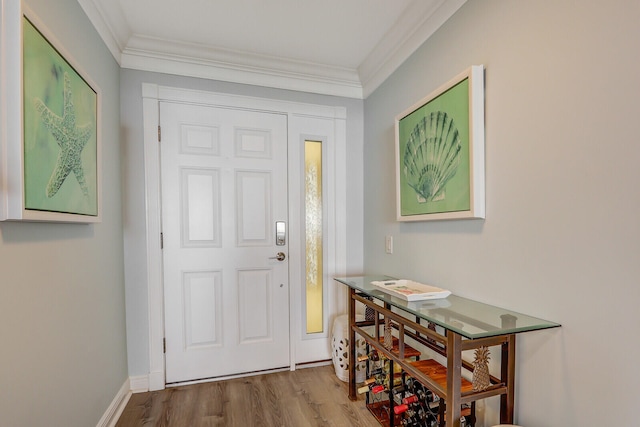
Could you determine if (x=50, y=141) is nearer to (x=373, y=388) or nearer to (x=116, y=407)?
(x=116, y=407)

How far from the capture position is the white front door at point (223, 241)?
86.4 inches

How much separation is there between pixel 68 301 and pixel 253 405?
1250 mm

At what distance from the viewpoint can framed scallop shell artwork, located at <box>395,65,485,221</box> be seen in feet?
4.45

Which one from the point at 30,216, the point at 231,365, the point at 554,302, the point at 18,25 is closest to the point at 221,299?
the point at 231,365

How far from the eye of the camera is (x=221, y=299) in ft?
7.50

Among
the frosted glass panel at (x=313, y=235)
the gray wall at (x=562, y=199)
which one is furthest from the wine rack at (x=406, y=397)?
the frosted glass panel at (x=313, y=235)

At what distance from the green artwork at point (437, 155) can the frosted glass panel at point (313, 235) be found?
77cm

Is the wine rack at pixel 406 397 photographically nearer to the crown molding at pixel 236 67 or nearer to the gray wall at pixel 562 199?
the gray wall at pixel 562 199

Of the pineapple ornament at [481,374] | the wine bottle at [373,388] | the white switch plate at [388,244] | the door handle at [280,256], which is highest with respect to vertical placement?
the white switch plate at [388,244]

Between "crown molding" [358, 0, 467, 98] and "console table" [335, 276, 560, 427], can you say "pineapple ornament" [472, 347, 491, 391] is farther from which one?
"crown molding" [358, 0, 467, 98]

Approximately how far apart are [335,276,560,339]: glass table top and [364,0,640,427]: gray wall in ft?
0.18

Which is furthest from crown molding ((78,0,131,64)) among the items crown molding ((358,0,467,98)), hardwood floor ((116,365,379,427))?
hardwood floor ((116,365,379,427))

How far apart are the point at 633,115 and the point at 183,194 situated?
2307 millimetres

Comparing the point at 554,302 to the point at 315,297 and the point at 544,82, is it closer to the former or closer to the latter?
the point at 544,82
